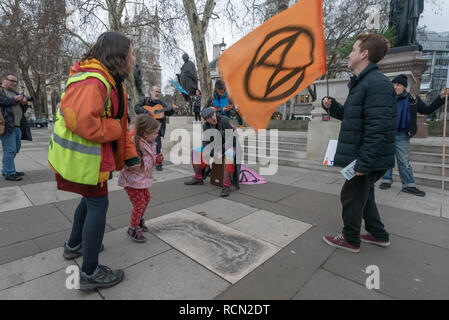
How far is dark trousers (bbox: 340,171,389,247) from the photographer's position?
248 centimetres

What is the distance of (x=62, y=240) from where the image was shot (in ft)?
9.32

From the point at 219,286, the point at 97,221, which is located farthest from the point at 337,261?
the point at 97,221

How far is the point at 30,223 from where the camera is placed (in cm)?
327

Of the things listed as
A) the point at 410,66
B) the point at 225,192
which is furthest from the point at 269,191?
the point at 410,66

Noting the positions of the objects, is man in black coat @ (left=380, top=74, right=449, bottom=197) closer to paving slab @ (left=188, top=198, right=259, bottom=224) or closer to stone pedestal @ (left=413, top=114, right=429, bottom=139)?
paving slab @ (left=188, top=198, right=259, bottom=224)

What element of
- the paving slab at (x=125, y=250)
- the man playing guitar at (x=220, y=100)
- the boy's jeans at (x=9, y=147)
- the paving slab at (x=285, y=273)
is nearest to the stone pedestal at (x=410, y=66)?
the man playing guitar at (x=220, y=100)

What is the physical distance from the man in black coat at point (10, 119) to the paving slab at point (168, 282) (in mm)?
4702

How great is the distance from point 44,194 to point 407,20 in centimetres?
1154

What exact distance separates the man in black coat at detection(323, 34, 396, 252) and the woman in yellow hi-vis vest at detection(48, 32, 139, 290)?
203 cm

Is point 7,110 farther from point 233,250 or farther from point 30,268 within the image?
point 233,250

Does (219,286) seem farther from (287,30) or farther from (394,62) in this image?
(394,62)

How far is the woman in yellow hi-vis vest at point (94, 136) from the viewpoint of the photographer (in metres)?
1.69

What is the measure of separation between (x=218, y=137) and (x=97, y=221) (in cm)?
306

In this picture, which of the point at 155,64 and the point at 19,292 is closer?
the point at 19,292
